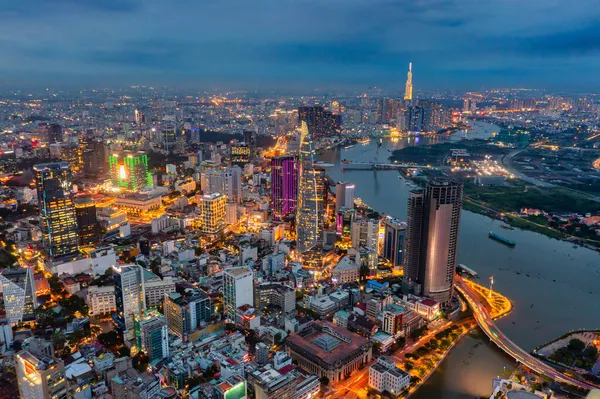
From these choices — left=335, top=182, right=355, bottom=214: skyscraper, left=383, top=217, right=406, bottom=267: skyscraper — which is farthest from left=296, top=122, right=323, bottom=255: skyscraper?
left=335, top=182, right=355, bottom=214: skyscraper

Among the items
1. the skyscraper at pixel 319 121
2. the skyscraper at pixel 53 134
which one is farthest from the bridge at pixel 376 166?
the skyscraper at pixel 53 134

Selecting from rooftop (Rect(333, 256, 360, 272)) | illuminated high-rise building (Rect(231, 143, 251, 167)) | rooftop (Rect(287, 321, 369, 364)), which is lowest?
rooftop (Rect(287, 321, 369, 364))

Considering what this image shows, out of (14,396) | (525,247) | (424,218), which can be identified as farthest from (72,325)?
(525,247)

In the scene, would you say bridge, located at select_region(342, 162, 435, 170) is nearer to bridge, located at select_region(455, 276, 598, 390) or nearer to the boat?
the boat

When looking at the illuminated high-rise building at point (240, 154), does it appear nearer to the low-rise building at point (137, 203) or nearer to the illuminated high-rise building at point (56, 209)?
the low-rise building at point (137, 203)

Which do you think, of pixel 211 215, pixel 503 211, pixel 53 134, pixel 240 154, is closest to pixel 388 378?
pixel 211 215

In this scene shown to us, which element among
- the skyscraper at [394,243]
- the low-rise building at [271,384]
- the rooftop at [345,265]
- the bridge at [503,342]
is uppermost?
the skyscraper at [394,243]

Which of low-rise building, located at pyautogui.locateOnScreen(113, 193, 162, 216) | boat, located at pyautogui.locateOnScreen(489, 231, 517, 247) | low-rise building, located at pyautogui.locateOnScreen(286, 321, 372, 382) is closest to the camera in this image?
low-rise building, located at pyautogui.locateOnScreen(286, 321, 372, 382)
